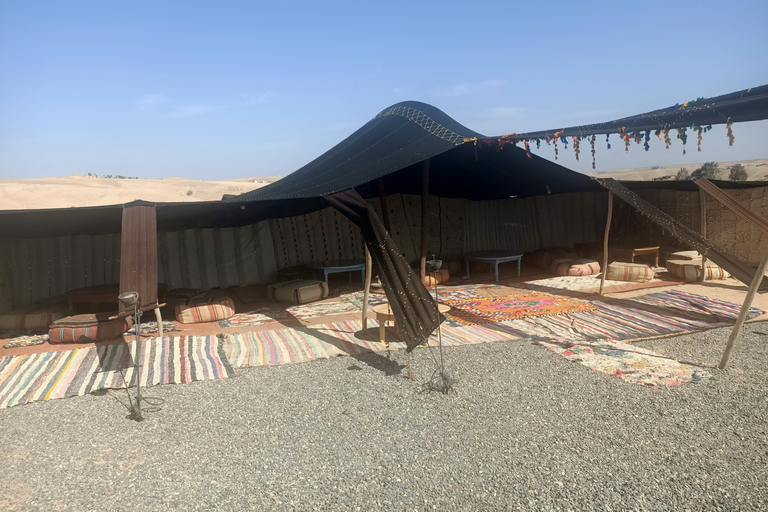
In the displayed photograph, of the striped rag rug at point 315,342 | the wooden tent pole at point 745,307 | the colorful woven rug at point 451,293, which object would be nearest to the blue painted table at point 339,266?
the colorful woven rug at point 451,293

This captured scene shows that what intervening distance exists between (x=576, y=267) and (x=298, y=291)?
5329 millimetres

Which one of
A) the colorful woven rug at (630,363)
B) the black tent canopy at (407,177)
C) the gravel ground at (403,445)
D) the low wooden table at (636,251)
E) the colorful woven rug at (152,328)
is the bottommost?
the gravel ground at (403,445)

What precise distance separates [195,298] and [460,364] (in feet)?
14.1

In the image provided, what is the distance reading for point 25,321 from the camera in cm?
651

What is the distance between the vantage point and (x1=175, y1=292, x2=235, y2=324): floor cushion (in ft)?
22.1

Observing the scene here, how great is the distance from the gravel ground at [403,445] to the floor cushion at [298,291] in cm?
339

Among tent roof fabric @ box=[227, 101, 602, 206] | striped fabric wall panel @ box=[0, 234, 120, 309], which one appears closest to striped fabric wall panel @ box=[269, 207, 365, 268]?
tent roof fabric @ box=[227, 101, 602, 206]

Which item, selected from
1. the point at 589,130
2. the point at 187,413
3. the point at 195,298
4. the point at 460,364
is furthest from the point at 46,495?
the point at 589,130

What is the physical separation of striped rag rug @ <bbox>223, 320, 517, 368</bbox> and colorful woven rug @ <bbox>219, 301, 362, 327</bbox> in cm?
72

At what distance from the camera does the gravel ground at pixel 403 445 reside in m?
2.57

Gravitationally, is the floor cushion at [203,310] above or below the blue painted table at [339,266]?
below

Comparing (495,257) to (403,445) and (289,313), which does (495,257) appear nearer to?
(289,313)

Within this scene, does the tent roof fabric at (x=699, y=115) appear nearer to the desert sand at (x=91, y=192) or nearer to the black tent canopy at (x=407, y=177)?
Result: the black tent canopy at (x=407, y=177)

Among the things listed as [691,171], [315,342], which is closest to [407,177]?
[315,342]
